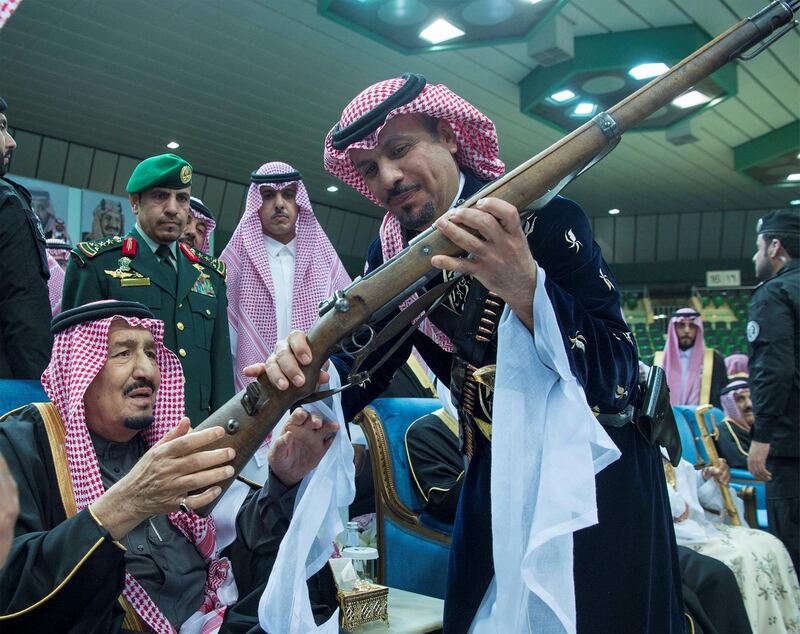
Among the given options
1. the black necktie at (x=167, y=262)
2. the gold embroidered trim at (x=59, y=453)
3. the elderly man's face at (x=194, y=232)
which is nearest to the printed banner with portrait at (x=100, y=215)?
the elderly man's face at (x=194, y=232)

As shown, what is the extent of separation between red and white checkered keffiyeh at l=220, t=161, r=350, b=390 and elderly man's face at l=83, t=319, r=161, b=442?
149cm

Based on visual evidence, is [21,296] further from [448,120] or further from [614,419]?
[614,419]

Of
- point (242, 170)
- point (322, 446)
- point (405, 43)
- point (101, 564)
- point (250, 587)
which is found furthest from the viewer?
point (242, 170)

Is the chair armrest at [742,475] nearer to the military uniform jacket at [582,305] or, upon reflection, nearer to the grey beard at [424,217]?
the military uniform jacket at [582,305]

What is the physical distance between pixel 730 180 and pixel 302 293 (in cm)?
1216

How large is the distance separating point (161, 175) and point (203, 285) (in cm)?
55

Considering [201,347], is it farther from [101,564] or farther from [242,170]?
[242,170]

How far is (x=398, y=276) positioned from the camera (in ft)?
4.73

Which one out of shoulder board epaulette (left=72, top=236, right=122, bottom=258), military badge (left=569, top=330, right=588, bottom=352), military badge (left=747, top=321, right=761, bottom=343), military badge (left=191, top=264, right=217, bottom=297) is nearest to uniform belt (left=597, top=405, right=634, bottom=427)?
military badge (left=569, top=330, right=588, bottom=352)

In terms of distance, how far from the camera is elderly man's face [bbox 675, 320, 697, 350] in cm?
737

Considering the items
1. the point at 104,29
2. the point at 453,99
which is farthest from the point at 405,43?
the point at 453,99

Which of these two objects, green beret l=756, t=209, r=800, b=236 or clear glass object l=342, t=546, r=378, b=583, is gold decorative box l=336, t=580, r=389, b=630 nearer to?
clear glass object l=342, t=546, r=378, b=583

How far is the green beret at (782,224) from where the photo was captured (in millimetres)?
4029

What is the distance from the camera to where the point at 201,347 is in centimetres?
314
